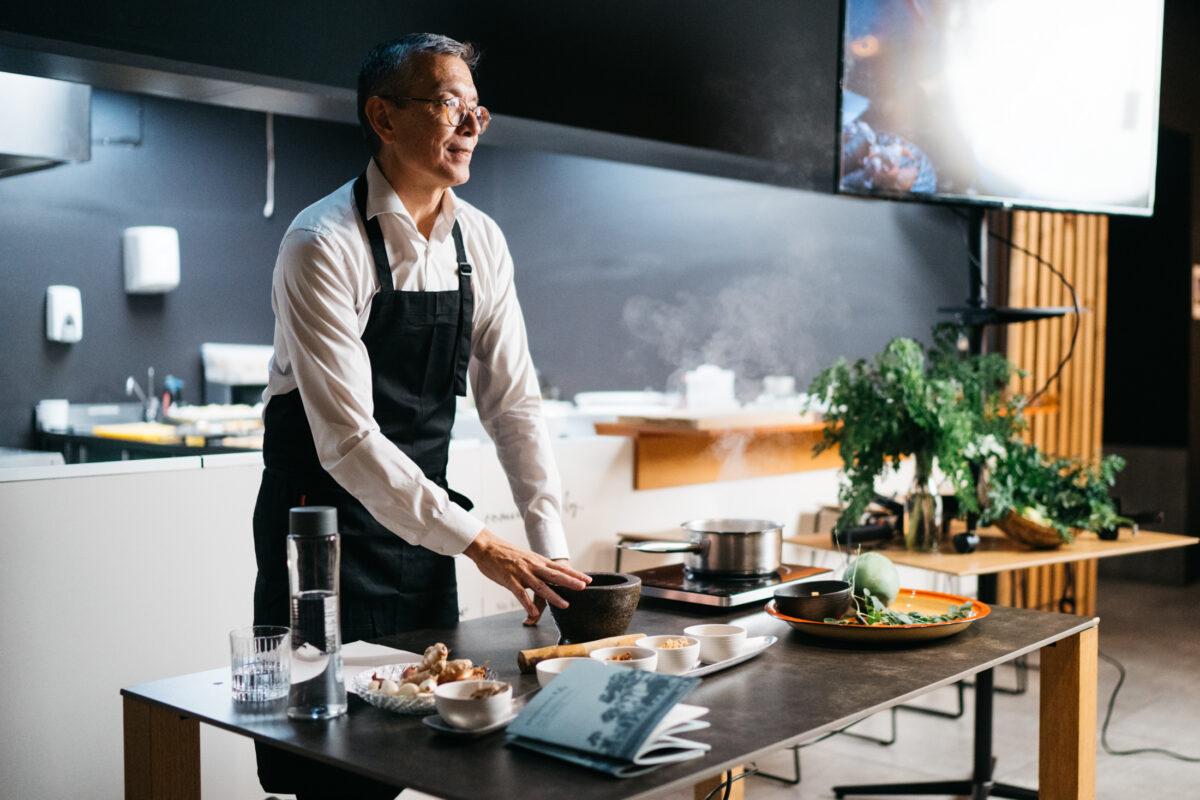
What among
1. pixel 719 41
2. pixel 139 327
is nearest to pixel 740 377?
pixel 139 327

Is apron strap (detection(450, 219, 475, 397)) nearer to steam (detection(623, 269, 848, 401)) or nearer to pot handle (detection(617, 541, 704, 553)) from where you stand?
pot handle (detection(617, 541, 704, 553))

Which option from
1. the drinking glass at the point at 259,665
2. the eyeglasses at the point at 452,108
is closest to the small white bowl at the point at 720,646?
the drinking glass at the point at 259,665

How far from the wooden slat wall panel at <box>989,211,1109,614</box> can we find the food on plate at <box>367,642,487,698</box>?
14.3 ft

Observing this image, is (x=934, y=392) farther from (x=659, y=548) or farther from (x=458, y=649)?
(x=458, y=649)

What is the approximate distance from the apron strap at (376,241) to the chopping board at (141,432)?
298 centimetres

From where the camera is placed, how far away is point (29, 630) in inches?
99.1

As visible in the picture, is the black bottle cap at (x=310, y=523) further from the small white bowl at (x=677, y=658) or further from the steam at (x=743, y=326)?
the steam at (x=743, y=326)

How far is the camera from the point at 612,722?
130 cm

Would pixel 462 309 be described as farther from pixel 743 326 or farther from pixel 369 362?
pixel 743 326

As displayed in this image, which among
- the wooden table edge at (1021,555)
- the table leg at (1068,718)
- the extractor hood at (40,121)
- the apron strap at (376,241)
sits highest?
the extractor hood at (40,121)

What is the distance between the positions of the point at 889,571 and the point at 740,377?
19.0 feet

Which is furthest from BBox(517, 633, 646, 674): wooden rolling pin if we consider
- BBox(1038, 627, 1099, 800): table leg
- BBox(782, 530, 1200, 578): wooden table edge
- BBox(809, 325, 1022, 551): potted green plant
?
BBox(809, 325, 1022, 551): potted green plant

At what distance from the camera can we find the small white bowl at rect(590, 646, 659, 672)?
1531 millimetres

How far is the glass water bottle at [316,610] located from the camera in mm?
1444
